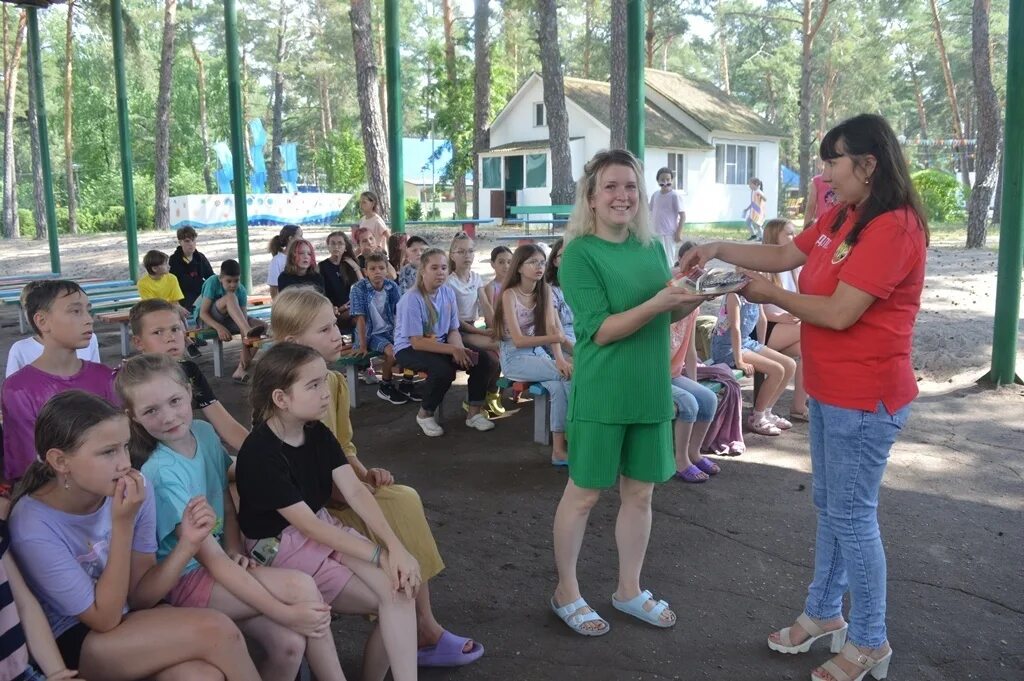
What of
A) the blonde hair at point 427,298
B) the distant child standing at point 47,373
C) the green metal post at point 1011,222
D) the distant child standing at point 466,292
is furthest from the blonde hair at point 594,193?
the green metal post at point 1011,222

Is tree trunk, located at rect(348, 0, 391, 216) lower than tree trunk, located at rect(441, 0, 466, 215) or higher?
lower

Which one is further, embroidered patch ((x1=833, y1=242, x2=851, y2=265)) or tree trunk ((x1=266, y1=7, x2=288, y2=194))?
tree trunk ((x1=266, y1=7, x2=288, y2=194))

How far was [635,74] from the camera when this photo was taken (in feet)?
19.4

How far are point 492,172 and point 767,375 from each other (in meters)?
28.2

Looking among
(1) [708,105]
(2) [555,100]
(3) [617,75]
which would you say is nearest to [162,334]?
(3) [617,75]

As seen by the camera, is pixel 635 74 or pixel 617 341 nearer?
pixel 617 341

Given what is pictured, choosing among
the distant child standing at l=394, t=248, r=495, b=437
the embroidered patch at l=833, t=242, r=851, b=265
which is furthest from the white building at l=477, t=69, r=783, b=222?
the embroidered patch at l=833, t=242, r=851, b=265

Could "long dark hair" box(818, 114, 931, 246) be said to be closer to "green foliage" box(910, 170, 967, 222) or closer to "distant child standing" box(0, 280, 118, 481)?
"distant child standing" box(0, 280, 118, 481)


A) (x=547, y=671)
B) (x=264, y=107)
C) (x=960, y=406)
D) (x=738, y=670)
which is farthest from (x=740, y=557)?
(x=264, y=107)

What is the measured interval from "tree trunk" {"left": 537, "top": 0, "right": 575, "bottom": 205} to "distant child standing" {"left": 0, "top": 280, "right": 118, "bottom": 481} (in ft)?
57.6

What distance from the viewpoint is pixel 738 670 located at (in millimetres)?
3031

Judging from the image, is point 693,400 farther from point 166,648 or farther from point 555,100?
point 555,100

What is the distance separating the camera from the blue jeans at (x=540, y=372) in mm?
5367

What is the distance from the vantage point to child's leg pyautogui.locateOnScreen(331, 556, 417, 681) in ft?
8.57
